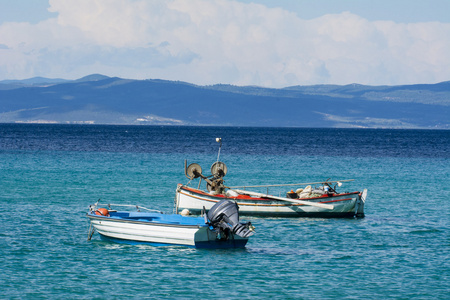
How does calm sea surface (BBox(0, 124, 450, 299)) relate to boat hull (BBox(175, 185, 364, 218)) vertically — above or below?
below

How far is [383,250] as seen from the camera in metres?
32.2

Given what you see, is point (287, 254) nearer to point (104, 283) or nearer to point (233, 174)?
point (104, 283)

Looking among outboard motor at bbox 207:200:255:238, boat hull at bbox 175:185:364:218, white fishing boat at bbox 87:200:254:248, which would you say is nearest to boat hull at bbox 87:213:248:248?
white fishing boat at bbox 87:200:254:248

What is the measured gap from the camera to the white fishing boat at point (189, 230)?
30959mm

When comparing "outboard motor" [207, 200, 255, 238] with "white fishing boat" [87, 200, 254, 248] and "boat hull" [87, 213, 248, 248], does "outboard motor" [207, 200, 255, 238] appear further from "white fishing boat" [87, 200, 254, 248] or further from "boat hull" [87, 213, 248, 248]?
"boat hull" [87, 213, 248, 248]

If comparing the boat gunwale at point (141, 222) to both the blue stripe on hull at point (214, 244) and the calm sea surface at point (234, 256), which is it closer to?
the blue stripe on hull at point (214, 244)

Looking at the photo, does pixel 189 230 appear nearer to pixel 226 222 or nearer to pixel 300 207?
pixel 226 222

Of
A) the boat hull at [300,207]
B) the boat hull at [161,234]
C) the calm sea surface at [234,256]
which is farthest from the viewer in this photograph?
the boat hull at [300,207]

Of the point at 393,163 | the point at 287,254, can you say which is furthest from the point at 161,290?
the point at 393,163

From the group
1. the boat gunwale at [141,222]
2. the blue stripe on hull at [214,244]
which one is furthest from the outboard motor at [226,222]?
the blue stripe on hull at [214,244]

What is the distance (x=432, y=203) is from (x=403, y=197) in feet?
12.0

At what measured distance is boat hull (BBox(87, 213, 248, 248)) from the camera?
30.9m

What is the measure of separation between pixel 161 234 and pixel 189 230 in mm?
1426

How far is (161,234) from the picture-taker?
103 feet
